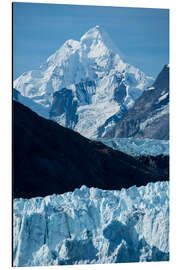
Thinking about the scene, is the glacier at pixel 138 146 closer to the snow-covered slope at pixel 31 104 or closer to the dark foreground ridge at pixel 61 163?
the dark foreground ridge at pixel 61 163

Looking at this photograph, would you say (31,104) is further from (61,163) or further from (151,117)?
(151,117)

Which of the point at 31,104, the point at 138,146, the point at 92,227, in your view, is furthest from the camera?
the point at 138,146

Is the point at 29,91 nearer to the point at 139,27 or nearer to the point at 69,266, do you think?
the point at 139,27

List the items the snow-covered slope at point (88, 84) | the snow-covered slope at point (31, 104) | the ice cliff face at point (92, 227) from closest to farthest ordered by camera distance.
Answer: the ice cliff face at point (92, 227)
the snow-covered slope at point (31, 104)
the snow-covered slope at point (88, 84)

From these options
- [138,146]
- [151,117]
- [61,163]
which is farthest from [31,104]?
[151,117]

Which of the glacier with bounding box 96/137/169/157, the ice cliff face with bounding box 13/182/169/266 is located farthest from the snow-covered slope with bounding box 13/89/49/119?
the ice cliff face with bounding box 13/182/169/266

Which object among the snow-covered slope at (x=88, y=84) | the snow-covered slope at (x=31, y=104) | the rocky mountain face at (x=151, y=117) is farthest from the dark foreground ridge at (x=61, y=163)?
the rocky mountain face at (x=151, y=117)
